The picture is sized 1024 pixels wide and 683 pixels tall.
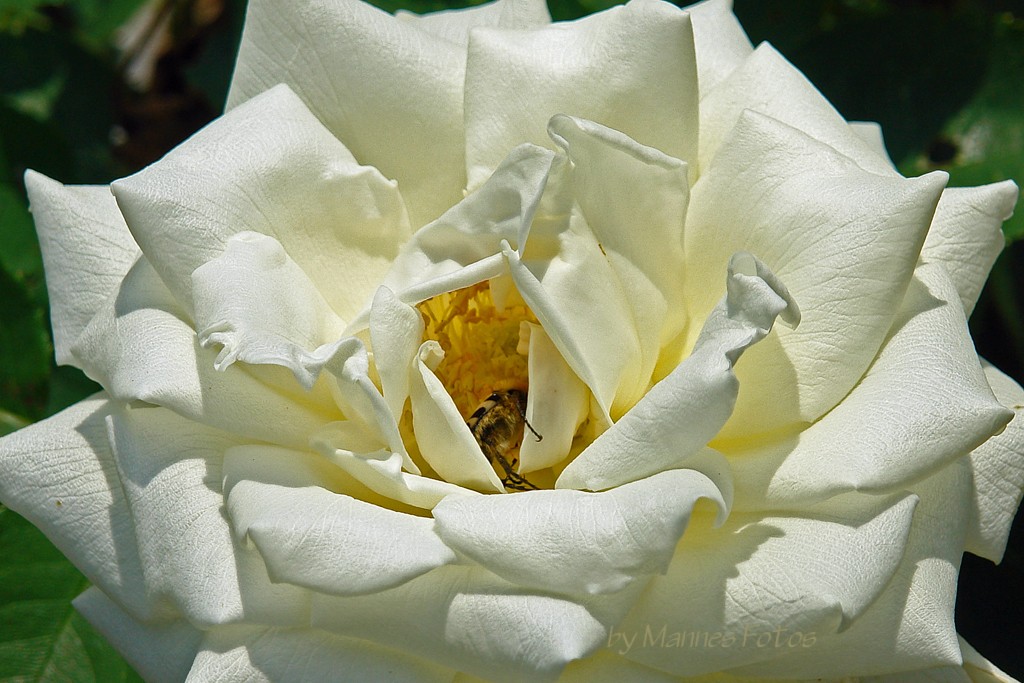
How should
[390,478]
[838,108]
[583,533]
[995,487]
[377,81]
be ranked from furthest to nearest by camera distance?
[838,108], [377,81], [995,487], [390,478], [583,533]

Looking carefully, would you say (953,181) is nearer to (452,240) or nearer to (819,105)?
(819,105)

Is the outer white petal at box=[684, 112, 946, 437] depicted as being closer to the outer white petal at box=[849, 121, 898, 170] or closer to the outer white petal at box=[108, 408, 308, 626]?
the outer white petal at box=[849, 121, 898, 170]

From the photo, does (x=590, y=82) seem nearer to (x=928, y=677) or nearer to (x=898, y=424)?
(x=898, y=424)

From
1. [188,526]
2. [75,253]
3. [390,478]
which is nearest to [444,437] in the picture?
[390,478]

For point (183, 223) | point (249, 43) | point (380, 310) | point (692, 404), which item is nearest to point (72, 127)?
point (249, 43)

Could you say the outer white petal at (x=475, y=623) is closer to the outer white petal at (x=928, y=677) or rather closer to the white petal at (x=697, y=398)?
the white petal at (x=697, y=398)

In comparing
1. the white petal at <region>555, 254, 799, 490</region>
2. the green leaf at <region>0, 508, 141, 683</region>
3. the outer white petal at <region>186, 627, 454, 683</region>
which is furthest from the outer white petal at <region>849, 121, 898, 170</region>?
the green leaf at <region>0, 508, 141, 683</region>

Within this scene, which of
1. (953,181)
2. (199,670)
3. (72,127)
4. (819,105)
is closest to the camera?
(199,670)
